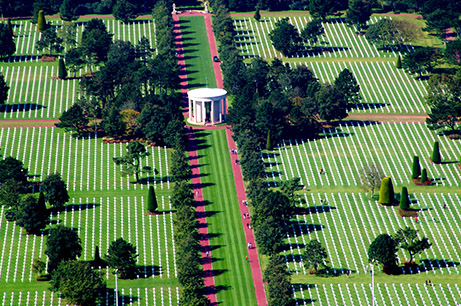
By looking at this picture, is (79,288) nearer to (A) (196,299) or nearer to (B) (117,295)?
(B) (117,295)

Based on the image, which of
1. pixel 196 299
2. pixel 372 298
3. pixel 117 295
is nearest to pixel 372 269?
pixel 372 298

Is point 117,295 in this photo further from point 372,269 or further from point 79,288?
point 372,269

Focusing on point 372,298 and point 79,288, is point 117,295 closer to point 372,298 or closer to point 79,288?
point 79,288

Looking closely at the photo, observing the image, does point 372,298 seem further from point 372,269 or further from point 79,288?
point 79,288

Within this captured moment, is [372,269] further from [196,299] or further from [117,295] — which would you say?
[117,295]

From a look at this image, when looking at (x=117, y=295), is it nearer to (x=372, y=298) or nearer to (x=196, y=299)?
(x=196, y=299)

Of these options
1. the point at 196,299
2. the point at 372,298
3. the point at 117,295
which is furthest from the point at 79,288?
the point at 372,298
